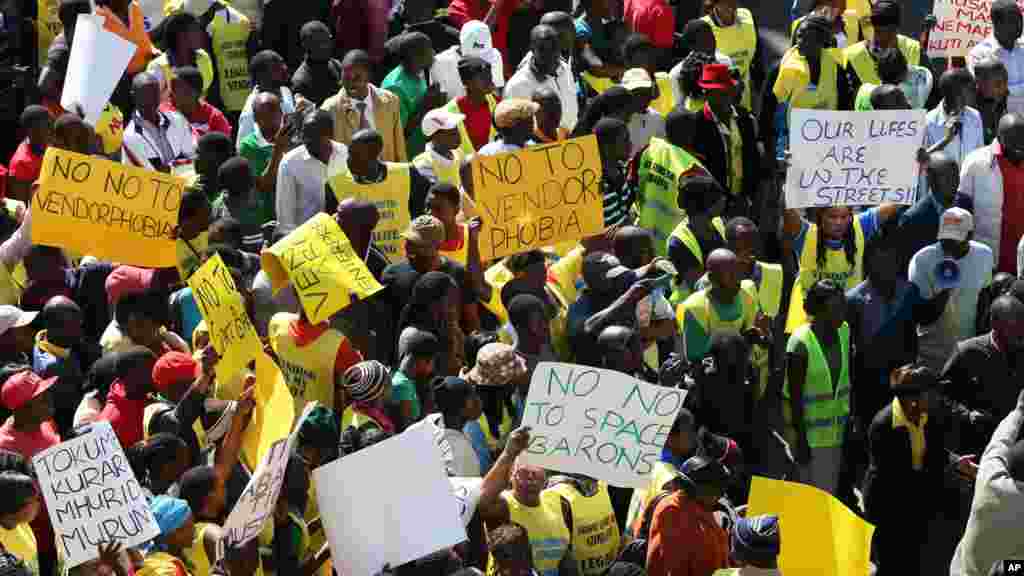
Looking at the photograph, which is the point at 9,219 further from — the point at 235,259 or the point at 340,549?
the point at 340,549

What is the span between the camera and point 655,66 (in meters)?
15.4

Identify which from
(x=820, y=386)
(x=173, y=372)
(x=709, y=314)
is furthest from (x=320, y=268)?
(x=820, y=386)

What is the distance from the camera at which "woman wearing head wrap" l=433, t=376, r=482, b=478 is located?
10.4 meters

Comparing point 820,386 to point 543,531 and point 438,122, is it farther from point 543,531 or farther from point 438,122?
point 438,122

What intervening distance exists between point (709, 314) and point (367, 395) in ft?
7.61

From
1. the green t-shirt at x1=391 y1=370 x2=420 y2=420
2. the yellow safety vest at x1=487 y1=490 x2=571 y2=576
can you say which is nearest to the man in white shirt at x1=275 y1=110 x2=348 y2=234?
the green t-shirt at x1=391 y1=370 x2=420 y2=420

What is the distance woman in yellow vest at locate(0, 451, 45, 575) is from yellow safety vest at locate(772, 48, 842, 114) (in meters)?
6.48

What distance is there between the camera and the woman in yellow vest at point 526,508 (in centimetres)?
998

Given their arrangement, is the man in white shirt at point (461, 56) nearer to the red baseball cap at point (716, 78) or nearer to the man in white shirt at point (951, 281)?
the red baseball cap at point (716, 78)

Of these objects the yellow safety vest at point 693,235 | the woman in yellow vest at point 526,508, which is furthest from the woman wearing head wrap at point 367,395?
the yellow safety vest at point 693,235

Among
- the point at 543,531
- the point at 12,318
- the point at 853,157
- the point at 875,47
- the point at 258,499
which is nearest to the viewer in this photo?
the point at 258,499

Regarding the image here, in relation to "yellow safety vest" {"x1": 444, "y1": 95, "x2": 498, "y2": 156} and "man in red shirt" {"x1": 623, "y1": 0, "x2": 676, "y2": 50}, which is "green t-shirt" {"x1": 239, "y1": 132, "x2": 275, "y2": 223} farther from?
"man in red shirt" {"x1": 623, "y1": 0, "x2": 676, "y2": 50}

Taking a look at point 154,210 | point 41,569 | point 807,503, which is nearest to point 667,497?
point 807,503

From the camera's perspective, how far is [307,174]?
13070mm
